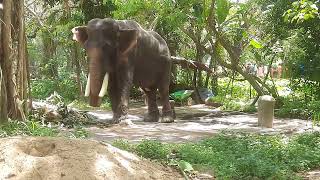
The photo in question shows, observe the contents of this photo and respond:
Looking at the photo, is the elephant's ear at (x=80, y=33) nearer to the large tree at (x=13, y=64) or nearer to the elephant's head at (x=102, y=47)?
the elephant's head at (x=102, y=47)

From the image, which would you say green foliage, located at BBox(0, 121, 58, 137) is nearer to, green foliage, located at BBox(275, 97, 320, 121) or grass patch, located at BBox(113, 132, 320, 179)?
grass patch, located at BBox(113, 132, 320, 179)

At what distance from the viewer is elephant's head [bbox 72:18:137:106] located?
9047 millimetres

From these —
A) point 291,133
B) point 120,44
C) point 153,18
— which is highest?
point 153,18

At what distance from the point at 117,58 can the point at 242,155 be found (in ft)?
13.3

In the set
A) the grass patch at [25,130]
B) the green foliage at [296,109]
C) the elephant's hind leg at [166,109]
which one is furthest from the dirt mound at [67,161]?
the green foliage at [296,109]

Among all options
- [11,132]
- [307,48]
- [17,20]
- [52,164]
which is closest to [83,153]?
[52,164]

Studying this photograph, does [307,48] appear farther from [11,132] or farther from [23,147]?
[23,147]

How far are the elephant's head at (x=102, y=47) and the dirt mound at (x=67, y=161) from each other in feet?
13.3

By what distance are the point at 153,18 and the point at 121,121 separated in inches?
271

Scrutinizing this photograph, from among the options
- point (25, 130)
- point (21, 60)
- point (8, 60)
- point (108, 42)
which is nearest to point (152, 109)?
point (108, 42)

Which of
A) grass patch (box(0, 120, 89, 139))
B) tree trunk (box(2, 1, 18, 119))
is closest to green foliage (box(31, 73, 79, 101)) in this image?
→ tree trunk (box(2, 1, 18, 119))

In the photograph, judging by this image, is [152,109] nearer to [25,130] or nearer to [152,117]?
[152,117]

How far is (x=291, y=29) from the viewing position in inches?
477

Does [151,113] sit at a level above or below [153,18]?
below
